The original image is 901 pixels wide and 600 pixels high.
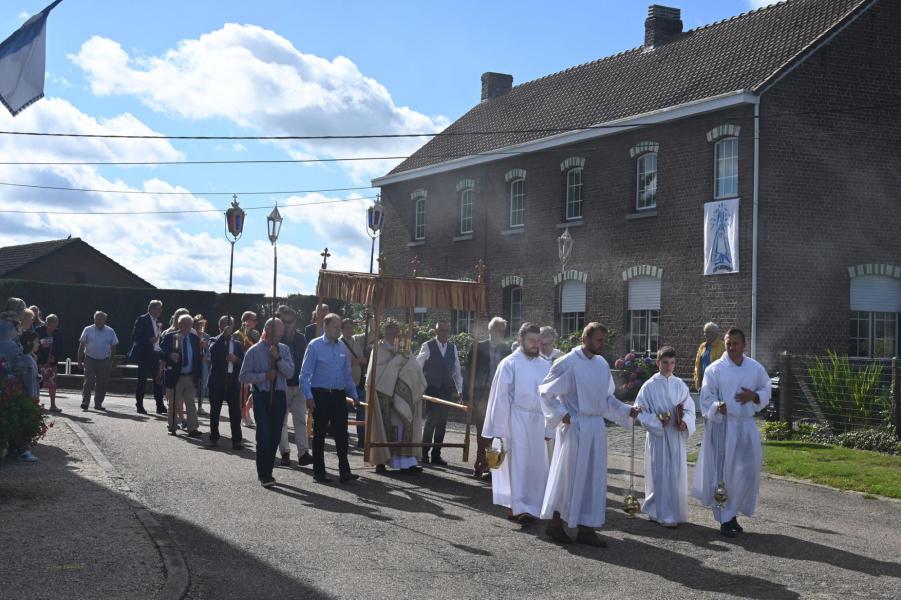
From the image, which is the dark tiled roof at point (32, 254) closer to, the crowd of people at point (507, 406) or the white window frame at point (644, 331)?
the white window frame at point (644, 331)

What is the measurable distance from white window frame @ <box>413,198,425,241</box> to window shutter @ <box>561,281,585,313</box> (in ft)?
25.1

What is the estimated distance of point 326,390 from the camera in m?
12.6

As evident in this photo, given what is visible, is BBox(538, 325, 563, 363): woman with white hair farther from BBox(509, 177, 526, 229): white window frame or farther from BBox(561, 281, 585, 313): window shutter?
BBox(509, 177, 526, 229): white window frame

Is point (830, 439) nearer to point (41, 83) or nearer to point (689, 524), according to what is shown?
point (689, 524)

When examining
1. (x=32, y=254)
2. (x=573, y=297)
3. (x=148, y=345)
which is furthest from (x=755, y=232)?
(x=32, y=254)

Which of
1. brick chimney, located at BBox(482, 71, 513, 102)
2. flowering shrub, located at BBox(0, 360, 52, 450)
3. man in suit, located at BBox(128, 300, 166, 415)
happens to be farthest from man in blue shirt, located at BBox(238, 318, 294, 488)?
brick chimney, located at BBox(482, 71, 513, 102)

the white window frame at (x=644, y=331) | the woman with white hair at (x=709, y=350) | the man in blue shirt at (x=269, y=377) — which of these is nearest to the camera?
the man in blue shirt at (x=269, y=377)

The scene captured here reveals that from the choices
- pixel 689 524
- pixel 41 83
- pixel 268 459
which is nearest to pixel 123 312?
pixel 41 83

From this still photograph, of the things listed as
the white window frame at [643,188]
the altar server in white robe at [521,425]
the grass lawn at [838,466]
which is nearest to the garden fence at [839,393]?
the grass lawn at [838,466]

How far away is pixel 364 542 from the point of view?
881cm

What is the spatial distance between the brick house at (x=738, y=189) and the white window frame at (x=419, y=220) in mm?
5565

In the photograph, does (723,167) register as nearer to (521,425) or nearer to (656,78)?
(656,78)

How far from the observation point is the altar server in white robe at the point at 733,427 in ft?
33.4

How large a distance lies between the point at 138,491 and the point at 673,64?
21312mm
